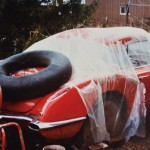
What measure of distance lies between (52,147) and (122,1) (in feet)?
96.6

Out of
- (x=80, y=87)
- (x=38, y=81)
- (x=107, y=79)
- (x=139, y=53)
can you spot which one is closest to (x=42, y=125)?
(x=38, y=81)

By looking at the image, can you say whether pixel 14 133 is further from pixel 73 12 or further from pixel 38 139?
pixel 73 12

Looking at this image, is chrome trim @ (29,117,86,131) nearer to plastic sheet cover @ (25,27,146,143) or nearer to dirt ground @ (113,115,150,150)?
plastic sheet cover @ (25,27,146,143)

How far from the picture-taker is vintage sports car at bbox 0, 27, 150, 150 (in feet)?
16.2

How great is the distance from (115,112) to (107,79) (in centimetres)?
57

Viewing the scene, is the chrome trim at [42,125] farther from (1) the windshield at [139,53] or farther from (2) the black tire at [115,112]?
(1) the windshield at [139,53]

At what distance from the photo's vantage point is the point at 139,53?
644cm

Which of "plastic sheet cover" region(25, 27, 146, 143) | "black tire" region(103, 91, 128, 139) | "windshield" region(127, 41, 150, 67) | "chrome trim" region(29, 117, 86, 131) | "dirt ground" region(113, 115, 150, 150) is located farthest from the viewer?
"windshield" region(127, 41, 150, 67)

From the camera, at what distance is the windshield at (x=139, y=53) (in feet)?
20.6

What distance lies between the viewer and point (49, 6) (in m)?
12.7

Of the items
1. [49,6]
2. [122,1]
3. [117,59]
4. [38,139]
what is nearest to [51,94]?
[38,139]

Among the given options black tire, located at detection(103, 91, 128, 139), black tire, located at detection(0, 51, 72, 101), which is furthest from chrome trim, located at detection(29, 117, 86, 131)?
black tire, located at detection(103, 91, 128, 139)

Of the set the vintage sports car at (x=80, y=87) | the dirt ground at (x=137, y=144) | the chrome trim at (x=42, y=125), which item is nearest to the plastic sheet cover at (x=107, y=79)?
the vintage sports car at (x=80, y=87)

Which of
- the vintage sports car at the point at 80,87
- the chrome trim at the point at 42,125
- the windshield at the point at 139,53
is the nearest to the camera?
the chrome trim at the point at 42,125
